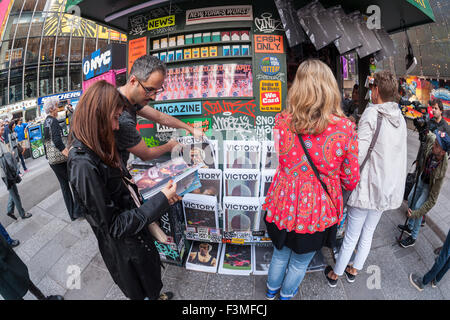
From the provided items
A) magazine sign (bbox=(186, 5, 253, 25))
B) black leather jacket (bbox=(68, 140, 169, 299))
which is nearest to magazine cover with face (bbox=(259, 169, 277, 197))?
black leather jacket (bbox=(68, 140, 169, 299))

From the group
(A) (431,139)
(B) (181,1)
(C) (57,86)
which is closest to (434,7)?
(A) (431,139)

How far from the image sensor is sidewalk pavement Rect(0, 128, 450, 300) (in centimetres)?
229

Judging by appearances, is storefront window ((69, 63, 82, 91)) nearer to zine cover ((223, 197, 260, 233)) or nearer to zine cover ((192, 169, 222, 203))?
zine cover ((192, 169, 222, 203))

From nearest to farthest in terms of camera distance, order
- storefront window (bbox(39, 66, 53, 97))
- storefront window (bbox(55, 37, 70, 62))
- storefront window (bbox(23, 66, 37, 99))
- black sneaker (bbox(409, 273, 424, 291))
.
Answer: black sneaker (bbox(409, 273, 424, 291)) → storefront window (bbox(23, 66, 37, 99)) → storefront window (bbox(55, 37, 70, 62)) → storefront window (bbox(39, 66, 53, 97))

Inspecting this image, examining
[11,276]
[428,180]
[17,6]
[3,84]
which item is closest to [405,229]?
[428,180]

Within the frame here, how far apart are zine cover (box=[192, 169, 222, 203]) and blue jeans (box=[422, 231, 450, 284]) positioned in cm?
219

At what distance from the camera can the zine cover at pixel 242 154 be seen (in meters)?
2.35

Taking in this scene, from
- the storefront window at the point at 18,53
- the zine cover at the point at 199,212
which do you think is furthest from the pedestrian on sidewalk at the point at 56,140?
the storefront window at the point at 18,53

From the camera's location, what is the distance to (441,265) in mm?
2105

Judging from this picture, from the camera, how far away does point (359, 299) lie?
224 centimetres

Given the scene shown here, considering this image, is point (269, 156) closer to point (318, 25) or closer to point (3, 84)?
point (318, 25)

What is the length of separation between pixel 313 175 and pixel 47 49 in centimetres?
2499

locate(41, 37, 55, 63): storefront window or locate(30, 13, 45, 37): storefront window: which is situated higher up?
locate(30, 13, 45, 37): storefront window
